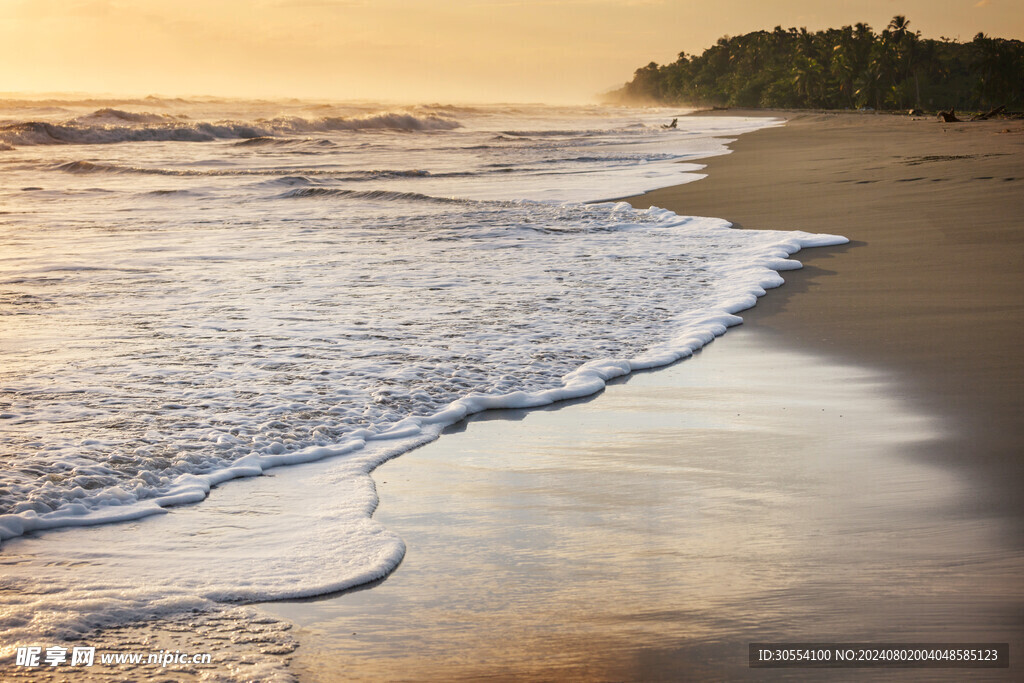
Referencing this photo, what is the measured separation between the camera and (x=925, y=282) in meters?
7.30

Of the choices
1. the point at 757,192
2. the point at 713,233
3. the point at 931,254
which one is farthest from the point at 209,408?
the point at 757,192

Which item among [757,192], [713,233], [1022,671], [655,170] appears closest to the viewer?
[1022,671]

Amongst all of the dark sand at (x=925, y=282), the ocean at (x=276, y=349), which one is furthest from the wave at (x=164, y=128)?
the dark sand at (x=925, y=282)

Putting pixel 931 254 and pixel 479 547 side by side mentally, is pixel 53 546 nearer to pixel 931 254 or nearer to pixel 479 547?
pixel 479 547

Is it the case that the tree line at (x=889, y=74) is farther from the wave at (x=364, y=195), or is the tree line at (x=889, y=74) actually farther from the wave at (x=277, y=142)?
the wave at (x=364, y=195)

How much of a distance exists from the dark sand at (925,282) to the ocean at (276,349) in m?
0.67

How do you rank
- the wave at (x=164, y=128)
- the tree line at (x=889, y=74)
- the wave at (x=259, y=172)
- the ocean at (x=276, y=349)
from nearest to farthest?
the ocean at (x=276, y=349) < the wave at (x=259, y=172) < the wave at (x=164, y=128) < the tree line at (x=889, y=74)

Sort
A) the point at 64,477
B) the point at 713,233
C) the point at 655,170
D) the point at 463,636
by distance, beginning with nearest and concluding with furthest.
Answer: the point at 463,636 < the point at 64,477 < the point at 713,233 < the point at 655,170

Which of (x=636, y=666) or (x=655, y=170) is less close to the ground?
(x=655, y=170)

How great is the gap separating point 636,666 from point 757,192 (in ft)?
41.9

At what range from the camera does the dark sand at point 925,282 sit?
4387mm

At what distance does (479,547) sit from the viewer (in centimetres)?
325

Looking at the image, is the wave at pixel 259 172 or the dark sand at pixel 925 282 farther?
the wave at pixel 259 172

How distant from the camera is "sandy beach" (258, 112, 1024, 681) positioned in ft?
8.61
